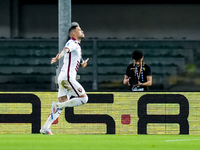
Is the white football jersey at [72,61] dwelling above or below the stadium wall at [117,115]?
above

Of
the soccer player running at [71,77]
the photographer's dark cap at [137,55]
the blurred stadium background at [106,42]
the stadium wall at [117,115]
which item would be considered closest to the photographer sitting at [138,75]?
the photographer's dark cap at [137,55]

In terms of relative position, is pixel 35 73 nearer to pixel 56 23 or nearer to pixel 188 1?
pixel 56 23

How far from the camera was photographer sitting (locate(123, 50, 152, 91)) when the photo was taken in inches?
362

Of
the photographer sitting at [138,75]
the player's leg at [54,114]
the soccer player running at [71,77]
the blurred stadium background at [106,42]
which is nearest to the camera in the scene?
the soccer player running at [71,77]

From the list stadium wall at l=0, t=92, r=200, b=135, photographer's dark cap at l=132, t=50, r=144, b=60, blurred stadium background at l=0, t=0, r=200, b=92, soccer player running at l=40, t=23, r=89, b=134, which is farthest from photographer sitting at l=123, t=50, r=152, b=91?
blurred stadium background at l=0, t=0, r=200, b=92

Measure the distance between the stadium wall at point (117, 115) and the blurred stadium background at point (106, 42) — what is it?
4.38 metres

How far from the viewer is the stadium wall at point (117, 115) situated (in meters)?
9.02

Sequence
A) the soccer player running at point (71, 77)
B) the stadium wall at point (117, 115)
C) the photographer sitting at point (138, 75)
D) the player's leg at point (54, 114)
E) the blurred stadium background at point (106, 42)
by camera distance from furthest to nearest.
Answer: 1. the blurred stadium background at point (106, 42)
2. the photographer sitting at point (138, 75)
3. the stadium wall at point (117, 115)
4. the player's leg at point (54, 114)
5. the soccer player running at point (71, 77)

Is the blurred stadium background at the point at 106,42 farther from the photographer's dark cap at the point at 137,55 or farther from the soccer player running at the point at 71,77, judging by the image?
the soccer player running at the point at 71,77

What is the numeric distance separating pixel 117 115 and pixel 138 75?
797 mm

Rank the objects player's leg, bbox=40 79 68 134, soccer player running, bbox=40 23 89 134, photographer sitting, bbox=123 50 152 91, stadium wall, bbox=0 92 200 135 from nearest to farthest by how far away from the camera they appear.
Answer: soccer player running, bbox=40 23 89 134 < player's leg, bbox=40 79 68 134 < stadium wall, bbox=0 92 200 135 < photographer sitting, bbox=123 50 152 91

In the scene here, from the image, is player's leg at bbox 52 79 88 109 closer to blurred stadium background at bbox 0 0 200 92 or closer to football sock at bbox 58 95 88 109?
football sock at bbox 58 95 88 109

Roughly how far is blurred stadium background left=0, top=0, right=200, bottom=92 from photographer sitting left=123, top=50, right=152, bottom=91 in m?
4.25

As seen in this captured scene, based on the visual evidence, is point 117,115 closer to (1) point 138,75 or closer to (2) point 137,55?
(1) point 138,75
